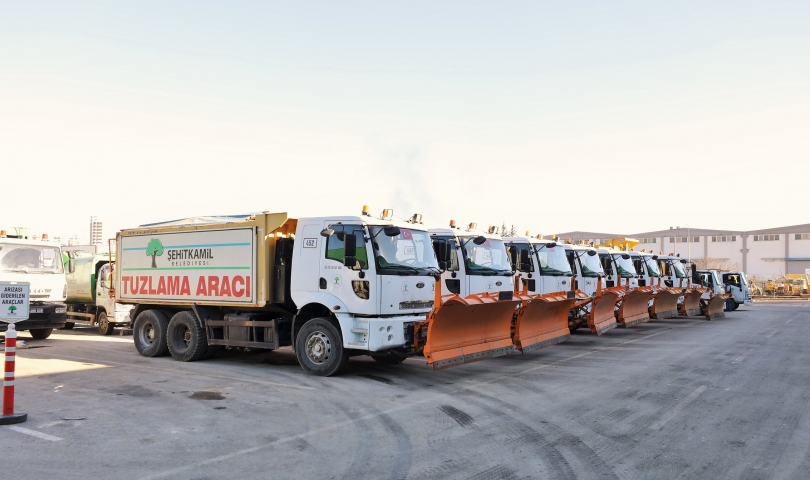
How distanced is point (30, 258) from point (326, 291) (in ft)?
33.5

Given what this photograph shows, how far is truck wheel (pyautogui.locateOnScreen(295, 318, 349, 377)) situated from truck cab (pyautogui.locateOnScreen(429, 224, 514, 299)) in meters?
3.22

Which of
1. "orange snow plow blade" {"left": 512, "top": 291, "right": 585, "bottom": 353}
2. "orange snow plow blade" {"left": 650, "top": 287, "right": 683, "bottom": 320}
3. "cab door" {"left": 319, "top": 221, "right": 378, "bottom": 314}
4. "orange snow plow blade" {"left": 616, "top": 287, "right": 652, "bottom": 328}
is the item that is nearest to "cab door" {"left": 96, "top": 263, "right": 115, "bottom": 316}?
"cab door" {"left": 319, "top": 221, "right": 378, "bottom": 314}

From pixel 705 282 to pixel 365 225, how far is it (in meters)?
24.7

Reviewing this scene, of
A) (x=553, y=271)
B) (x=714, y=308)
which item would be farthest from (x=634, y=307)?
(x=714, y=308)

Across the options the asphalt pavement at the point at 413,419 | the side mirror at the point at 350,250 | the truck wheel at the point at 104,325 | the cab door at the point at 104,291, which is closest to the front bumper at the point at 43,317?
the cab door at the point at 104,291

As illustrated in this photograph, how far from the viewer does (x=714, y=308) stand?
26.8m

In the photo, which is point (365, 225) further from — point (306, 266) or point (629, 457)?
point (629, 457)

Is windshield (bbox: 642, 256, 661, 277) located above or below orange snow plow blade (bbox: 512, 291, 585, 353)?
above

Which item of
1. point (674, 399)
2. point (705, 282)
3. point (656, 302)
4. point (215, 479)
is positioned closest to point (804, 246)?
point (705, 282)

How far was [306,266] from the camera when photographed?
1105cm

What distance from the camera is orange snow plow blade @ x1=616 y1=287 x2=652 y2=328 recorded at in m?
18.4

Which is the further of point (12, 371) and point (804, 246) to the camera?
point (804, 246)

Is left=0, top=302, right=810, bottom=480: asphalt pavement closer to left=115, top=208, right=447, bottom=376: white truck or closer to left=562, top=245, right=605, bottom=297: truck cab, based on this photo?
left=115, top=208, right=447, bottom=376: white truck

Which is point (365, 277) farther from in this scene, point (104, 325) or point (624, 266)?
point (624, 266)
